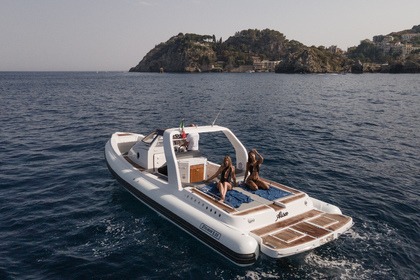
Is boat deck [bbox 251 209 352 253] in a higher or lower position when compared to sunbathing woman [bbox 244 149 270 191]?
lower

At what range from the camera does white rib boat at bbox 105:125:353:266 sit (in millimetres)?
9312

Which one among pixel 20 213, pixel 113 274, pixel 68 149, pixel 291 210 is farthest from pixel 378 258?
pixel 68 149

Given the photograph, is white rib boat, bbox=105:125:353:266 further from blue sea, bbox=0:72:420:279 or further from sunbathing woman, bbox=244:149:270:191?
blue sea, bbox=0:72:420:279

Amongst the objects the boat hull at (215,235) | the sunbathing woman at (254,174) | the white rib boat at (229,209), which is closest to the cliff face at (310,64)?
the white rib boat at (229,209)

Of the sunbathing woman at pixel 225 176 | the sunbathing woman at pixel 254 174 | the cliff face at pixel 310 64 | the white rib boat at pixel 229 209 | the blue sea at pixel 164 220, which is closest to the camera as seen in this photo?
the white rib boat at pixel 229 209

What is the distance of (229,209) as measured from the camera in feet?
34.3

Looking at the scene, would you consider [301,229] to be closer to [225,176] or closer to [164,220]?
[225,176]

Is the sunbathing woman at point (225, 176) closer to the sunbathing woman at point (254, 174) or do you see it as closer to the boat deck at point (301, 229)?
the sunbathing woman at point (254, 174)

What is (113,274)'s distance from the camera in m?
9.45

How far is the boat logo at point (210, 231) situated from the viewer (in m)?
9.78

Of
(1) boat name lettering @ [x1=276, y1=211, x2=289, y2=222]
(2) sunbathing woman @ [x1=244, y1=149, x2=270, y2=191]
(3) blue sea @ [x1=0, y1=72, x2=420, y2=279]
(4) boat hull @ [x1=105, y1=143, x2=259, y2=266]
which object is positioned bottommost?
(3) blue sea @ [x1=0, y1=72, x2=420, y2=279]

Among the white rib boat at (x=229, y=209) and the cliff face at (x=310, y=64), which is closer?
the white rib boat at (x=229, y=209)

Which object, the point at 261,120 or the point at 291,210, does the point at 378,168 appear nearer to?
the point at 291,210

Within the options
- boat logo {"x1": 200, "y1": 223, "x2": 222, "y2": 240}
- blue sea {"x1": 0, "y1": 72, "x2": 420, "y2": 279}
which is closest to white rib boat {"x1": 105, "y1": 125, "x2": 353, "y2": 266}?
boat logo {"x1": 200, "y1": 223, "x2": 222, "y2": 240}
